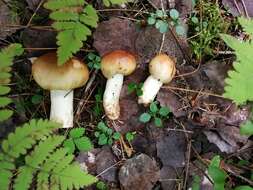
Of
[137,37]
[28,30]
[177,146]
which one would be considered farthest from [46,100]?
[177,146]

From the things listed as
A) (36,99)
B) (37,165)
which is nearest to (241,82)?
(37,165)

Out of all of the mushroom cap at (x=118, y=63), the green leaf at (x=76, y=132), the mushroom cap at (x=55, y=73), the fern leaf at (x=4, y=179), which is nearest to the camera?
the fern leaf at (x=4, y=179)

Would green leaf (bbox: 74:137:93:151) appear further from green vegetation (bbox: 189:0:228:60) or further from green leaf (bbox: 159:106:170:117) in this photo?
green vegetation (bbox: 189:0:228:60)

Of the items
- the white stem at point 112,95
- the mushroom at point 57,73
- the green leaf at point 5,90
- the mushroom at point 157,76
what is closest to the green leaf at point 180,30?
the mushroom at point 157,76

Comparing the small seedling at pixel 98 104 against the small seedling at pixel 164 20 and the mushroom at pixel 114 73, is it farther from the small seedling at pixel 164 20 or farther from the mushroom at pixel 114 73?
the small seedling at pixel 164 20

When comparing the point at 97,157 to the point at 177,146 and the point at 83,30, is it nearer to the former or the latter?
the point at 177,146

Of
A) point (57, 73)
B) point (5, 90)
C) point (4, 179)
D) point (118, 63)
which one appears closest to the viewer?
point (4, 179)

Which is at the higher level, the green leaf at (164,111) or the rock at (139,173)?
the green leaf at (164,111)

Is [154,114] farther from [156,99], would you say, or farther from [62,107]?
[62,107]
